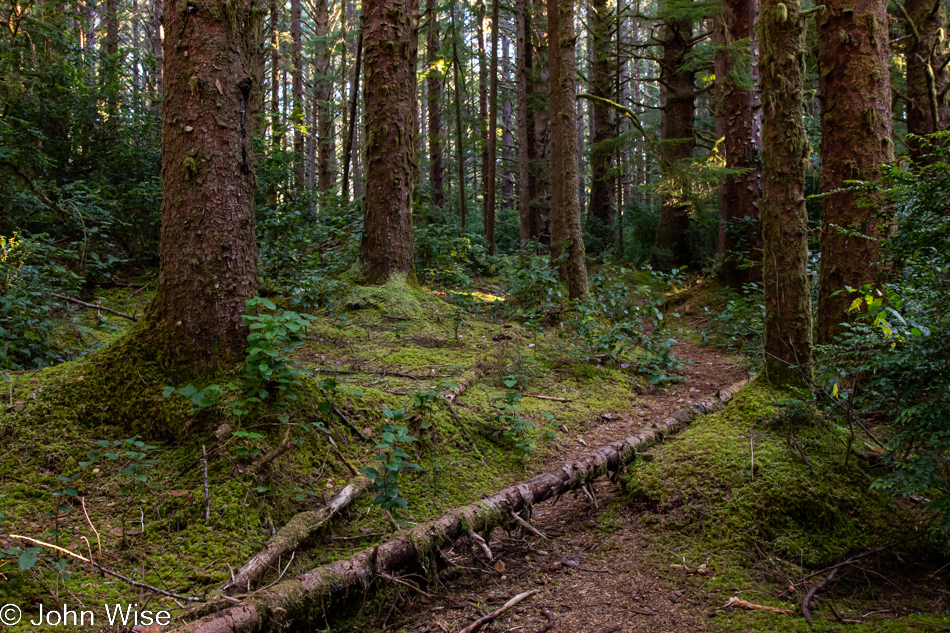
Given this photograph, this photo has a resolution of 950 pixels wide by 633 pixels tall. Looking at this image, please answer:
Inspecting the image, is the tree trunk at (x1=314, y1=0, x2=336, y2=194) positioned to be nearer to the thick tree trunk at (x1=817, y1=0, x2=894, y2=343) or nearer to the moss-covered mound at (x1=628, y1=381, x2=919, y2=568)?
the thick tree trunk at (x1=817, y1=0, x2=894, y2=343)

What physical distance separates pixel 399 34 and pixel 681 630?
336 inches

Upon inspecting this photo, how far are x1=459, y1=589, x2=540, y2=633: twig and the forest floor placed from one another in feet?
0.09

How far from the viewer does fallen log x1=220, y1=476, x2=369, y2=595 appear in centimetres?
240

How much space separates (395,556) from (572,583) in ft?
3.27

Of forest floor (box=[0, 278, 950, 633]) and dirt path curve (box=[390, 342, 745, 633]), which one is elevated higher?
forest floor (box=[0, 278, 950, 633])

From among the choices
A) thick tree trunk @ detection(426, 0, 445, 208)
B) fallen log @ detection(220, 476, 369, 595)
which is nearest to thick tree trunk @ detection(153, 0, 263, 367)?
fallen log @ detection(220, 476, 369, 595)

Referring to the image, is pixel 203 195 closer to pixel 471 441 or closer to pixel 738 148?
pixel 471 441

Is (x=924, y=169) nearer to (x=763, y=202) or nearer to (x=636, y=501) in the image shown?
(x=763, y=202)

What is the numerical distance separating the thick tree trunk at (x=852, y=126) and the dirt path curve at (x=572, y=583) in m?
3.21

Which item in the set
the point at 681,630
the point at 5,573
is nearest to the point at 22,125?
the point at 5,573

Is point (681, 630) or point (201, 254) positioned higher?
point (201, 254)

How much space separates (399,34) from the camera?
831 cm

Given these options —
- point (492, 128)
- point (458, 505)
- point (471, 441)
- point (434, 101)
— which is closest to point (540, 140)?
point (434, 101)

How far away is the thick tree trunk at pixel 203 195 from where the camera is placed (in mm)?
3473
